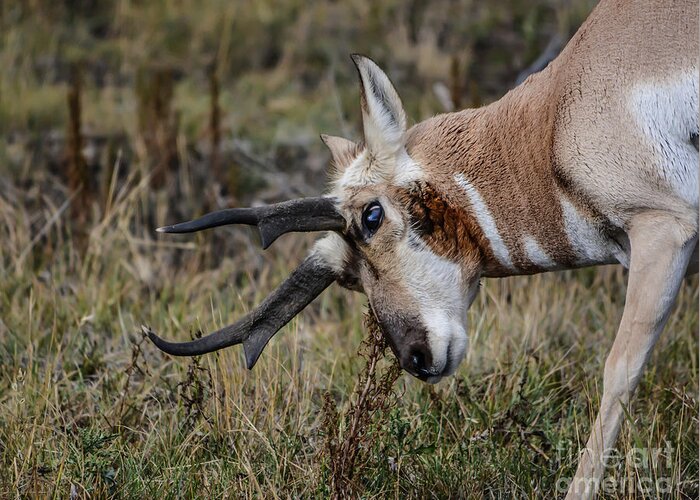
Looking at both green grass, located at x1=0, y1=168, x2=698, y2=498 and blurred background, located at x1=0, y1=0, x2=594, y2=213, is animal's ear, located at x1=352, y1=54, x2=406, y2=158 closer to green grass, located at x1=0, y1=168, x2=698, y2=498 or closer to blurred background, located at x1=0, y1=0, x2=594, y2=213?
green grass, located at x1=0, y1=168, x2=698, y2=498

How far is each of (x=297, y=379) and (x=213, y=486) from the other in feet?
2.52

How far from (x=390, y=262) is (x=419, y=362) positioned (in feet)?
1.29

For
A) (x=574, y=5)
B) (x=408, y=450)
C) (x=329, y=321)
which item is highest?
(x=574, y=5)

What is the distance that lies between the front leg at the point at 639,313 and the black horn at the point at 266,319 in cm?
114

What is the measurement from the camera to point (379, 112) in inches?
157

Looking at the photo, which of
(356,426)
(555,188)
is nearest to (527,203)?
(555,188)

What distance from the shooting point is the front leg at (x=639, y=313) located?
3.57 meters

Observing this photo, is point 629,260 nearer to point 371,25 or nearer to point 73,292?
point 73,292

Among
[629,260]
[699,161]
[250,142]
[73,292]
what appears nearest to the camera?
[699,161]

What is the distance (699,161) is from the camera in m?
3.58

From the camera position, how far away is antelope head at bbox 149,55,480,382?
157 inches

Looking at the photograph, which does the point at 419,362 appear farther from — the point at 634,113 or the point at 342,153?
the point at 634,113

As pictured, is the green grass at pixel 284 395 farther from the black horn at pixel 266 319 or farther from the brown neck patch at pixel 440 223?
the brown neck patch at pixel 440 223

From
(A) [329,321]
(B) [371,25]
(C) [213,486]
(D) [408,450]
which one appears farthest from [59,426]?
(B) [371,25]
